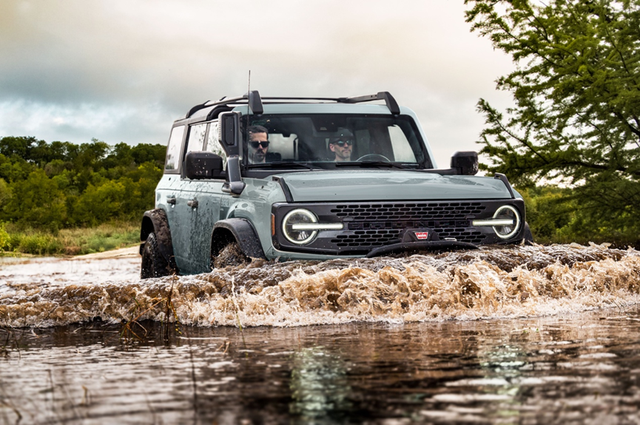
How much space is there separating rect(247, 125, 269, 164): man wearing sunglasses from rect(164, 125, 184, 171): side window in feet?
6.53

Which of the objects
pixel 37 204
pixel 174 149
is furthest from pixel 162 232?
pixel 37 204

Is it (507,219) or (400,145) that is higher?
(400,145)

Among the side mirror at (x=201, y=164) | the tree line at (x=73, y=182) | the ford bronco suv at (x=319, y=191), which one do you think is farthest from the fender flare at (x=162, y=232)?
the tree line at (x=73, y=182)

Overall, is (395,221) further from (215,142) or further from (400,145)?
(215,142)

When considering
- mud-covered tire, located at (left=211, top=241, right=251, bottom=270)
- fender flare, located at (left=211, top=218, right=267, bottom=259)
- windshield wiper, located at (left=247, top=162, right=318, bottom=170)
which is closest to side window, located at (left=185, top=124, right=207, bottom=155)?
windshield wiper, located at (left=247, top=162, right=318, bottom=170)

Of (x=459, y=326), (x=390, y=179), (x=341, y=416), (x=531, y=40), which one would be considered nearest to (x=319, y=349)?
(x=459, y=326)

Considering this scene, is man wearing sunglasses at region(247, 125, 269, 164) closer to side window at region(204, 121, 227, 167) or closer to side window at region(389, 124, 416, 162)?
side window at region(204, 121, 227, 167)

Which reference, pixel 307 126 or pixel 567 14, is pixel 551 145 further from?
pixel 307 126

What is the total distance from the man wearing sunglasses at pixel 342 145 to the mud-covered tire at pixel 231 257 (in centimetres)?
131

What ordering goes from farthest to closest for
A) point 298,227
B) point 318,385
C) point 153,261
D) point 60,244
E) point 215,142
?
point 60,244 < point 153,261 < point 215,142 < point 298,227 < point 318,385

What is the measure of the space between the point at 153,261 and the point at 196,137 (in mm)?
1383

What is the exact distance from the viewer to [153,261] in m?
9.88

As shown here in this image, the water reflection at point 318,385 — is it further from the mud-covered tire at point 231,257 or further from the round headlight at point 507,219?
the round headlight at point 507,219

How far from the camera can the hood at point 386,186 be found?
23.3 ft
